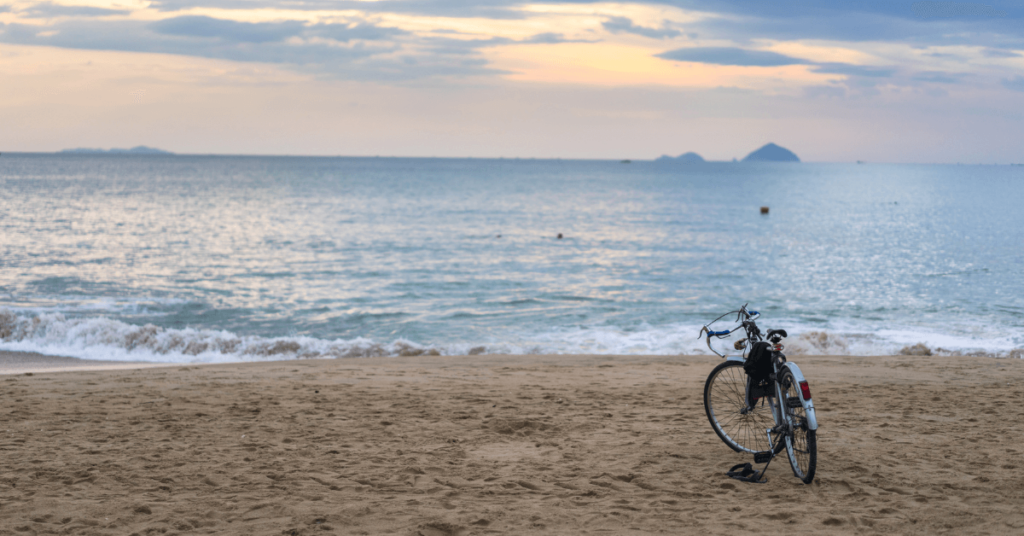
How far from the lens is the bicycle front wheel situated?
6.52 metres

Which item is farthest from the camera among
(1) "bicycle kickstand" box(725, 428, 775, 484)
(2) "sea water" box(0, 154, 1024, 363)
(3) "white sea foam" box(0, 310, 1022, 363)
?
(2) "sea water" box(0, 154, 1024, 363)

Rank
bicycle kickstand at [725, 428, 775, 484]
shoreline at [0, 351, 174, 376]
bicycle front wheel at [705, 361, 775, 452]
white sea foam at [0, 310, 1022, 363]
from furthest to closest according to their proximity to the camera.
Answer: white sea foam at [0, 310, 1022, 363] → shoreline at [0, 351, 174, 376] → bicycle front wheel at [705, 361, 775, 452] → bicycle kickstand at [725, 428, 775, 484]

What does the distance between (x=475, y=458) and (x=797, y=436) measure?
9.79ft

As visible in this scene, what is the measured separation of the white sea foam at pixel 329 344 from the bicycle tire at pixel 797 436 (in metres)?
9.48

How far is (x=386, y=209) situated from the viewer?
61.0 metres

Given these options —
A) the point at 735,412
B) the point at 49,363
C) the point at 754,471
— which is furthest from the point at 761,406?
the point at 49,363

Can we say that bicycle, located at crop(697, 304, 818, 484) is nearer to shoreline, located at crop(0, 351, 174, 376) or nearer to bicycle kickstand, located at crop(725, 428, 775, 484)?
bicycle kickstand, located at crop(725, 428, 775, 484)

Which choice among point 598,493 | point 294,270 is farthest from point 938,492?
point 294,270

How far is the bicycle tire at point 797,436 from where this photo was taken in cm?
564

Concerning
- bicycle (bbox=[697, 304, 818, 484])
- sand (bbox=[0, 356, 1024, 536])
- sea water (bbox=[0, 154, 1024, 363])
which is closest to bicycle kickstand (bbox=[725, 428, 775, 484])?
bicycle (bbox=[697, 304, 818, 484])

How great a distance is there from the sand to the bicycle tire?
0.14 m

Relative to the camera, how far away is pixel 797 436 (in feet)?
19.2

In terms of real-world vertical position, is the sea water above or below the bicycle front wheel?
below

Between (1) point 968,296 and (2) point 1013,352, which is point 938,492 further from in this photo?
(1) point 968,296
